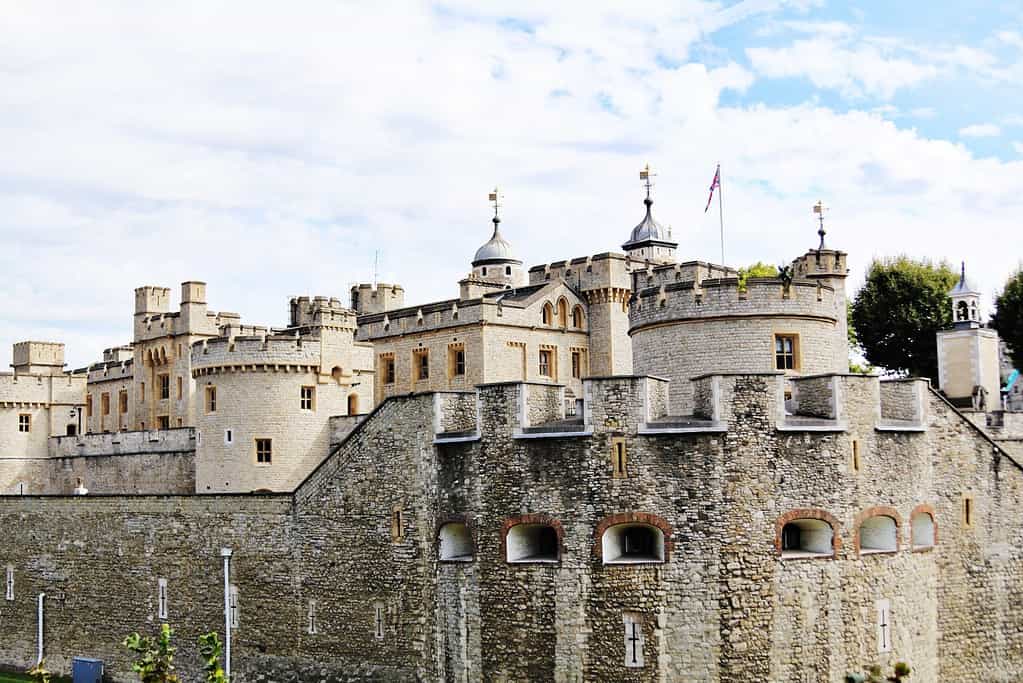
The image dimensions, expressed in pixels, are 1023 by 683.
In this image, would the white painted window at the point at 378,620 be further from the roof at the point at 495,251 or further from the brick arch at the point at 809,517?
the roof at the point at 495,251

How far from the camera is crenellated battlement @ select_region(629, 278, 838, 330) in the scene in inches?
1242

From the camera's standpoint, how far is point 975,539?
30.7 meters

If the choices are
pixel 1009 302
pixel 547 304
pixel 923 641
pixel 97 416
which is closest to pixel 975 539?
pixel 923 641

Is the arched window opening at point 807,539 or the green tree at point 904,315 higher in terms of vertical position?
the green tree at point 904,315

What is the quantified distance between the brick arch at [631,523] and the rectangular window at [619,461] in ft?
2.54

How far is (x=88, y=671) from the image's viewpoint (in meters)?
37.0

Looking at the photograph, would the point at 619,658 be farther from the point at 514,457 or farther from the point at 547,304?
the point at 547,304

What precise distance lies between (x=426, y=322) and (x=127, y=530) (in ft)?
57.4

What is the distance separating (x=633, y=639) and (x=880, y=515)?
5875 mm

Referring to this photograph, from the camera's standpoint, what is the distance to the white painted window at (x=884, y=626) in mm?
28156

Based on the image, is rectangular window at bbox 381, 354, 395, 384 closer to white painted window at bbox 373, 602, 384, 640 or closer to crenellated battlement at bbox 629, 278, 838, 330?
crenellated battlement at bbox 629, 278, 838, 330

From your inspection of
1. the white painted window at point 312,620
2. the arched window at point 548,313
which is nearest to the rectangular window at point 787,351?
the white painted window at point 312,620

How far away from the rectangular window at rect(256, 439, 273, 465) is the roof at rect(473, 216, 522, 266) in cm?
2443

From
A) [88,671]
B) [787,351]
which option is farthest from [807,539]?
[88,671]
